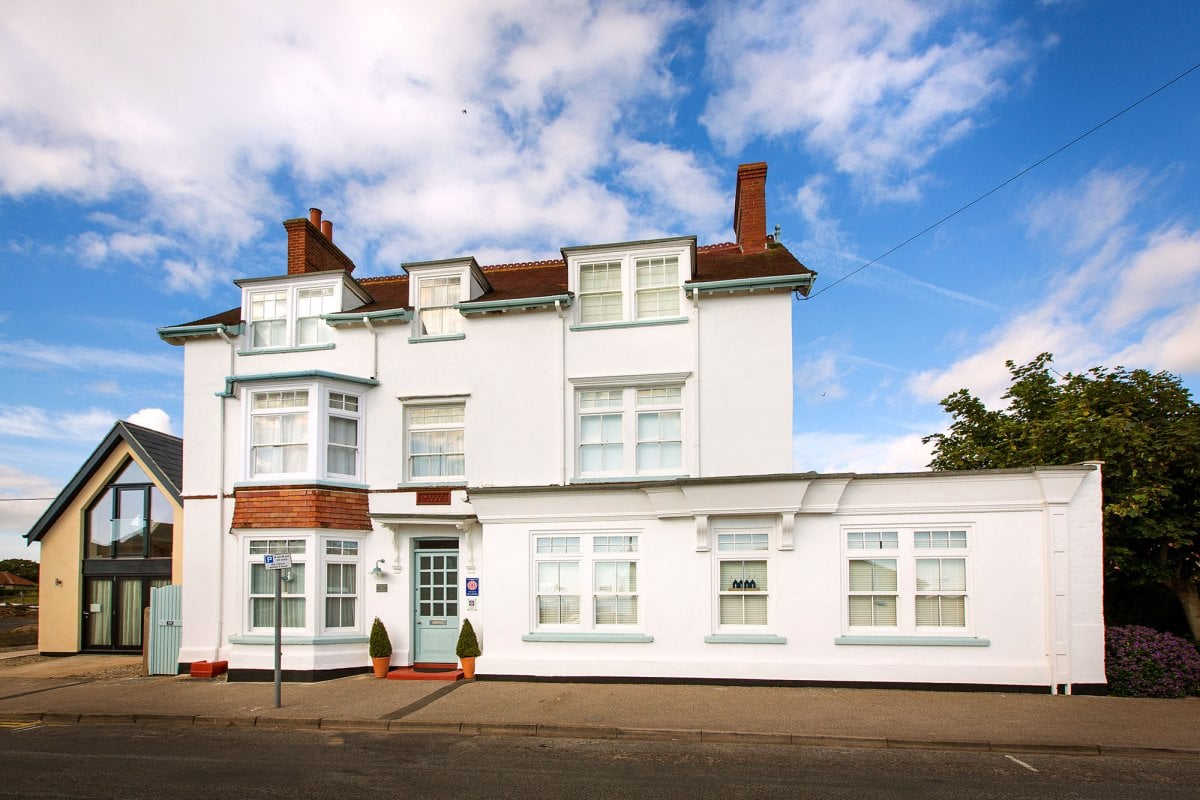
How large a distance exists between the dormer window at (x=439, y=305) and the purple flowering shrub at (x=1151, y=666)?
13572 millimetres

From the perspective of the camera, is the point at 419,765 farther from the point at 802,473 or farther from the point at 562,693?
the point at 802,473

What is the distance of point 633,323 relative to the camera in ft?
50.8

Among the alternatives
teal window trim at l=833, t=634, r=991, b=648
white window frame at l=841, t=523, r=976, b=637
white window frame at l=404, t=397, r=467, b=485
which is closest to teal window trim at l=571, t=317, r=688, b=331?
white window frame at l=404, t=397, r=467, b=485

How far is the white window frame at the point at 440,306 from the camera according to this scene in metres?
16.5

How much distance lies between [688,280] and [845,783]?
9993 millimetres

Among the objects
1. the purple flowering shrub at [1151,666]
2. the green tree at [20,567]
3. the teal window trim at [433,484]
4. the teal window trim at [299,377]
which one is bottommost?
the green tree at [20,567]

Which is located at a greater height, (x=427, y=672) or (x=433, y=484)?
(x=433, y=484)

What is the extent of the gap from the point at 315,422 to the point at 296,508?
178 centimetres

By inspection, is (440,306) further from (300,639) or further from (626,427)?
(300,639)

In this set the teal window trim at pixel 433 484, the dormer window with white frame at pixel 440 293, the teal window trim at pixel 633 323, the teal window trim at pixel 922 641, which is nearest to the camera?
the teal window trim at pixel 922 641

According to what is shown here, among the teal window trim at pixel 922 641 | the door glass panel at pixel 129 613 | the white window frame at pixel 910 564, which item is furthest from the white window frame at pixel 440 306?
the door glass panel at pixel 129 613

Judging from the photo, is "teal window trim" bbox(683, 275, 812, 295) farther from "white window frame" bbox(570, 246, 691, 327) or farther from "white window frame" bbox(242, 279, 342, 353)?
"white window frame" bbox(242, 279, 342, 353)

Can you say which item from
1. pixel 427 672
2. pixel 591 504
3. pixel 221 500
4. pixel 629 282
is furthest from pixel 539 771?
pixel 221 500

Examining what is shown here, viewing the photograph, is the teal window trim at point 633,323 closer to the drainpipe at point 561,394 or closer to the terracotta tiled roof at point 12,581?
the drainpipe at point 561,394
